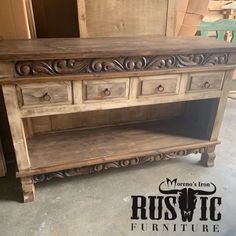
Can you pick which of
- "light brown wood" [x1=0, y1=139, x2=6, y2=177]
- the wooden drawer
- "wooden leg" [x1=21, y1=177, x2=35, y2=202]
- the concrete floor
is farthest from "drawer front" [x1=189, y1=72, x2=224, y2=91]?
"light brown wood" [x1=0, y1=139, x2=6, y2=177]

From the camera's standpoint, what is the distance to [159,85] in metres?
1.37

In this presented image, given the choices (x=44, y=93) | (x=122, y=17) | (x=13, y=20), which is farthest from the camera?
(x=122, y=17)

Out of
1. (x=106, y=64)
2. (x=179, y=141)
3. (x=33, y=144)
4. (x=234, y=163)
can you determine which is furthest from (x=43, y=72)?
(x=234, y=163)

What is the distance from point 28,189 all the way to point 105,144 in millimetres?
549

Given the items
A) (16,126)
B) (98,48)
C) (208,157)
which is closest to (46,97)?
(16,126)

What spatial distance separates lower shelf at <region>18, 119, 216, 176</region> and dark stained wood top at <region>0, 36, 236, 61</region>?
2.07 feet

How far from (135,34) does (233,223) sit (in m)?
1.35

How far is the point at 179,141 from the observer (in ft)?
5.45

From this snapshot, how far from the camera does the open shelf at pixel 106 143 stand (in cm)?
145

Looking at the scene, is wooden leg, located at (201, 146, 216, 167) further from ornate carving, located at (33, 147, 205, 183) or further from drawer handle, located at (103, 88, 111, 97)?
drawer handle, located at (103, 88, 111, 97)

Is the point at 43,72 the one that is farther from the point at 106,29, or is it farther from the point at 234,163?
the point at 234,163

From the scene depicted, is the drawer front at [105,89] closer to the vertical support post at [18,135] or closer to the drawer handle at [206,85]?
the vertical support post at [18,135]

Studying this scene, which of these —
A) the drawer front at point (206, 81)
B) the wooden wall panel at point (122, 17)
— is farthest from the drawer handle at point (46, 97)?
the drawer front at point (206, 81)

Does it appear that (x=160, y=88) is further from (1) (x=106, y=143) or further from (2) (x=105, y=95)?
(1) (x=106, y=143)
